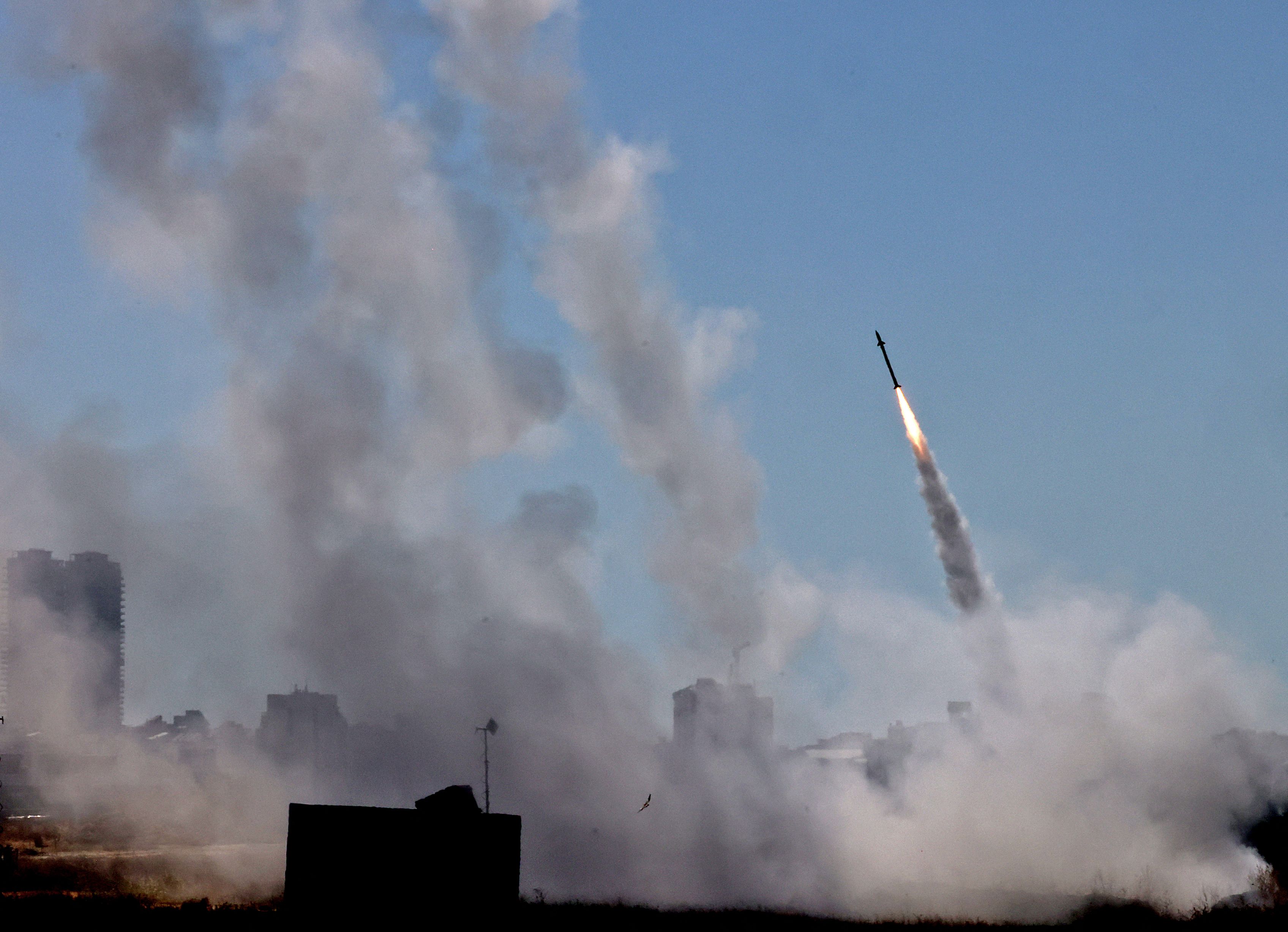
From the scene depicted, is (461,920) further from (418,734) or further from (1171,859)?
(418,734)

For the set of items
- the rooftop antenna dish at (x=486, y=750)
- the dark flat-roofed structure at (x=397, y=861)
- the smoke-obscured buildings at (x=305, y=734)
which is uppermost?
the smoke-obscured buildings at (x=305, y=734)

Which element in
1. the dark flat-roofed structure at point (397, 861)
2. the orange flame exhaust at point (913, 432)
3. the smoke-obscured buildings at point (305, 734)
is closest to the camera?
the dark flat-roofed structure at point (397, 861)

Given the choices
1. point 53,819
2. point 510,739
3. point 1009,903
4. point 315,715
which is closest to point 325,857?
point 1009,903

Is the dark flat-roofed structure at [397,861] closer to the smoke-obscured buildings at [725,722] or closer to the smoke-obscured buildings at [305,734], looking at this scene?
the smoke-obscured buildings at [725,722]

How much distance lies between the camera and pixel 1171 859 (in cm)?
6594

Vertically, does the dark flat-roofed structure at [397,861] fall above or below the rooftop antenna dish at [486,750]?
below

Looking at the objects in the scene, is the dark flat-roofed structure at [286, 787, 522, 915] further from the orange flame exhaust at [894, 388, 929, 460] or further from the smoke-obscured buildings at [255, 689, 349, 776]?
the smoke-obscured buildings at [255, 689, 349, 776]

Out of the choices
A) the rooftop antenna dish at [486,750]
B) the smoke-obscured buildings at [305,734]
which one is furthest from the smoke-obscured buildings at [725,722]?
the smoke-obscured buildings at [305,734]

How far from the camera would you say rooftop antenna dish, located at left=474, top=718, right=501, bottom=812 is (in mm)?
82000

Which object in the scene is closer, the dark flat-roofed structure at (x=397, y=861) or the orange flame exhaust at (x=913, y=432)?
the dark flat-roofed structure at (x=397, y=861)

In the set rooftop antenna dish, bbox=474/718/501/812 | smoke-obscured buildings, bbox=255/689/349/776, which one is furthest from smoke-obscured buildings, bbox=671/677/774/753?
smoke-obscured buildings, bbox=255/689/349/776

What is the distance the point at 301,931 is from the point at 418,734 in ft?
177

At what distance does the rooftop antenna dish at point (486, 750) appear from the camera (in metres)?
82.0

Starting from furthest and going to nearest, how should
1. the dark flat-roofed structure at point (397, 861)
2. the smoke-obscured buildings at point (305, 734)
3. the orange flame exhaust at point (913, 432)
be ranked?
1. the smoke-obscured buildings at point (305, 734)
2. the orange flame exhaust at point (913, 432)
3. the dark flat-roofed structure at point (397, 861)
